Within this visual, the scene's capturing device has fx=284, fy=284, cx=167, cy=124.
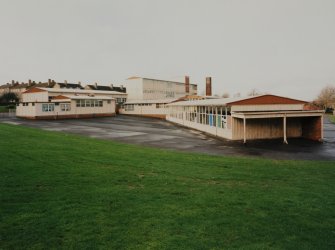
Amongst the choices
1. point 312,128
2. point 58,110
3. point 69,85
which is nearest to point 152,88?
point 58,110

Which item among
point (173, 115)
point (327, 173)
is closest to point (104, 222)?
point (327, 173)

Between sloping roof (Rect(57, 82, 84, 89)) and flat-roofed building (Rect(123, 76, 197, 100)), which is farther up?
sloping roof (Rect(57, 82, 84, 89))

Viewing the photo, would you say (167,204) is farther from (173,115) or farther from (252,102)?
(173,115)

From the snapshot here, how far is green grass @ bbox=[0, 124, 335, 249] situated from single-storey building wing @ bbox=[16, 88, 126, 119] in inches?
1263

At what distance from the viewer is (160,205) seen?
716cm

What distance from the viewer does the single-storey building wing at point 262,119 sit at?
2261 cm

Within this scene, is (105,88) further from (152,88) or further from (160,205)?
(160,205)

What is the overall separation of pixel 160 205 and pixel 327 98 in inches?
4165

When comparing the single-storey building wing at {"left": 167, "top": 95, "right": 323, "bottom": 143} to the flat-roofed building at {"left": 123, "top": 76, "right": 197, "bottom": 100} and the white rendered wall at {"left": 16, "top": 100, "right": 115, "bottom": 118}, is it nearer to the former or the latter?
the white rendered wall at {"left": 16, "top": 100, "right": 115, "bottom": 118}

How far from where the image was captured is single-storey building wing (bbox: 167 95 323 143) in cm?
2261

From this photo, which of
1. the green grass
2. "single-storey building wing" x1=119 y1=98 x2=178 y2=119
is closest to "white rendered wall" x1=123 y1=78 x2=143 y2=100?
"single-storey building wing" x1=119 y1=98 x2=178 y2=119

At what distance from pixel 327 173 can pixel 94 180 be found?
8.97 metres

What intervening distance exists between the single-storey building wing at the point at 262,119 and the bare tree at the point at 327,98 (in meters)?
78.1

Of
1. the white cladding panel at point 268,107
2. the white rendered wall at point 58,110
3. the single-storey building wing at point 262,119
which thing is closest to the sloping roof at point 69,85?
the white rendered wall at point 58,110
